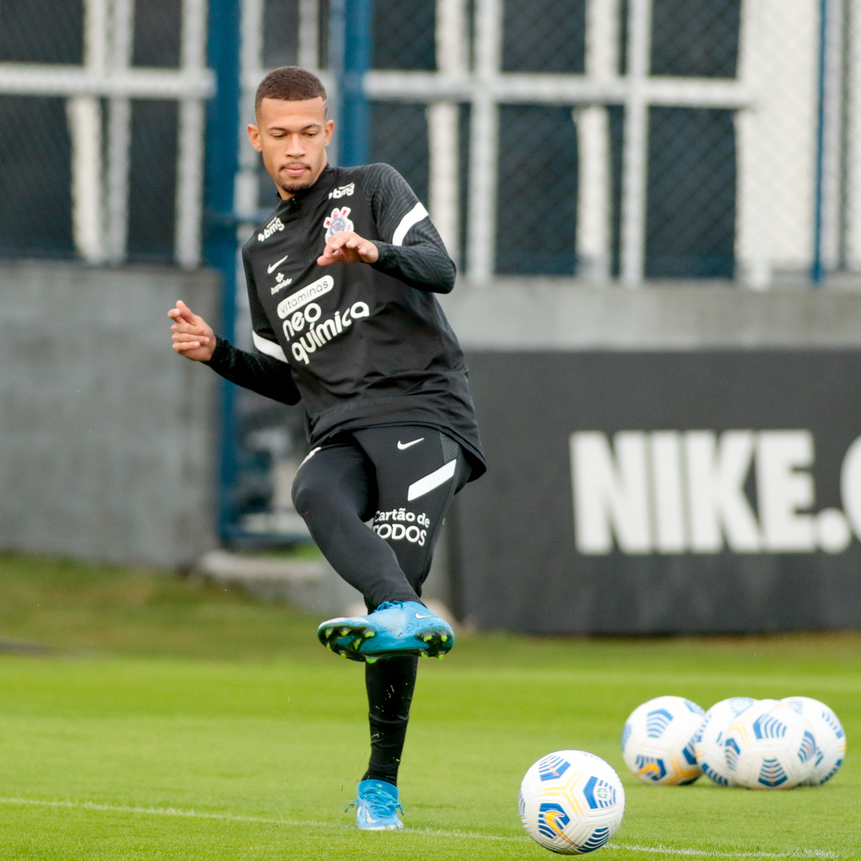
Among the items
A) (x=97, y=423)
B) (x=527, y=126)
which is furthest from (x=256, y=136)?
(x=527, y=126)

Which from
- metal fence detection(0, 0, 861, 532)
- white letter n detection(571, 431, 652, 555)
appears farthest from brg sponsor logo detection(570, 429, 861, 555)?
metal fence detection(0, 0, 861, 532)

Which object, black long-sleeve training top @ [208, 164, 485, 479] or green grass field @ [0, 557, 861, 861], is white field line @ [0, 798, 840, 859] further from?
black long-sleeve training top @ [208, 164, 485, 479]

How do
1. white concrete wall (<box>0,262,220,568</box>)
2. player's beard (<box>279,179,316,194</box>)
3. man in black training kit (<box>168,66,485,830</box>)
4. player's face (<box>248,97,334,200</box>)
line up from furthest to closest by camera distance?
white concrete wall (<box>0,262,220,568</box>) → player's beard (<box>279,179,316,194</box>) → player's face (<box>248,97,334,200</box>) → man in black training kit (<box>168,66,485,830</box>)

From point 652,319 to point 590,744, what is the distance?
7183 mm

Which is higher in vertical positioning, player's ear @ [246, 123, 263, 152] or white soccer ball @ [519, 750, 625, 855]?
player's ear @ [246, 123, 263, 152]

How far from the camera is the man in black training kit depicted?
5.27 metres

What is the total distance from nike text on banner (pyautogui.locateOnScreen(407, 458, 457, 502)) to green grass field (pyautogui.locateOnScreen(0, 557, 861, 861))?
3.40 ft

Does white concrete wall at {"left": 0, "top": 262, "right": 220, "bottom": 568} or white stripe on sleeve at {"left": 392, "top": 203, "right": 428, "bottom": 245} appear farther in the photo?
white concrete wall at {"left": 0, "top": 262, "right": 220, "bottom": 568}

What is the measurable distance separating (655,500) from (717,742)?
20.7ft

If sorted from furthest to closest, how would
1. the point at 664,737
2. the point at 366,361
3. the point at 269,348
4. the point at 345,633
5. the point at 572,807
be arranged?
the point at 664,737 → the point at 269,348 → the point at 366,361 → the point at 572,807 → the point at 345,633

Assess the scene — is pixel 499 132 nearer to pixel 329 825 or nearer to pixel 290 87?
pixel 290 87

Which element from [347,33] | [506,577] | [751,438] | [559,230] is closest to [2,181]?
[347,33]

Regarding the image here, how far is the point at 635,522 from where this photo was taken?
1269cm

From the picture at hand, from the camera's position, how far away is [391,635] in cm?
471
